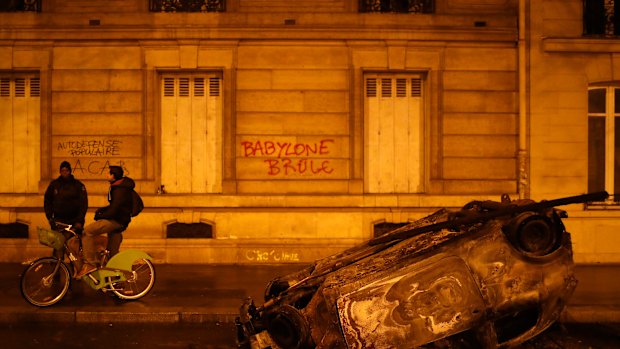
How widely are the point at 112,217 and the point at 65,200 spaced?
83 cm

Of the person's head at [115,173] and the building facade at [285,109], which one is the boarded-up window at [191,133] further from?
the person's head at [115,173]

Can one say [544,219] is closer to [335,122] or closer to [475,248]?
[475,248]

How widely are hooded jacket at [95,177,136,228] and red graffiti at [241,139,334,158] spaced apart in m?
3.06

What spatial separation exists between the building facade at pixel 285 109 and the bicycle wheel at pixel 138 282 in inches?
106

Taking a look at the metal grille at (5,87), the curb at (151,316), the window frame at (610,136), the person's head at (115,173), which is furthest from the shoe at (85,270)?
the window frame at (610,136)

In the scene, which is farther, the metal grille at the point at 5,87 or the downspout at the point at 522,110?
the metal grille at the point at 5,87

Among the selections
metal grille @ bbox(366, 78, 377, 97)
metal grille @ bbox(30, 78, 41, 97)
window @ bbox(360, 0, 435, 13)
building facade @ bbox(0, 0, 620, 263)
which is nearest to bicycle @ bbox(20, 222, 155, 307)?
building facade @ bbox(0, 0, 620, 263)

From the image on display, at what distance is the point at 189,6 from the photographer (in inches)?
437

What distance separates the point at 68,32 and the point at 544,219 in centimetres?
873

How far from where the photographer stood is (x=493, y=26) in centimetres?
1114

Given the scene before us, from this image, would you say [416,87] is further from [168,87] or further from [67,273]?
[67,273]

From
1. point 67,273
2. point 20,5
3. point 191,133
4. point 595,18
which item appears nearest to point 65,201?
point 67,273

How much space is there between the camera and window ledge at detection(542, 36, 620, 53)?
11055 millimetres

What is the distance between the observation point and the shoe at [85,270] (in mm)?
7688
